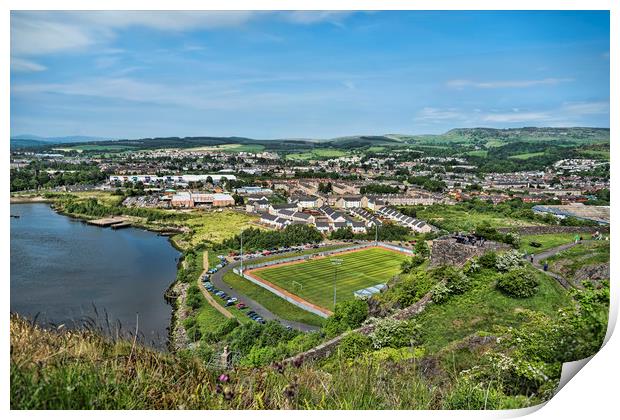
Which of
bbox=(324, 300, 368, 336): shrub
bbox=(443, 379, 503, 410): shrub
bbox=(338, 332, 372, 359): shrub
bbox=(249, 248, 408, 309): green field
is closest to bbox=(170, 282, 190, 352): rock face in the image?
bbox=(249, 248, 408, 309): green field

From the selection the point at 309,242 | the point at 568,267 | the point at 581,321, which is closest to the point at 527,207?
the point at 568,267

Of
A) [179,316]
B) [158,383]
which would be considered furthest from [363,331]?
[179,316]

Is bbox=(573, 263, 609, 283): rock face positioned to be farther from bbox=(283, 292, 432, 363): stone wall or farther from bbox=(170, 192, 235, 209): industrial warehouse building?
bbox=(170, 192, 235, 209): industrial warehouse building

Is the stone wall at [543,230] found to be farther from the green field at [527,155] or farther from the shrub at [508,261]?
the shrub at [508,261]

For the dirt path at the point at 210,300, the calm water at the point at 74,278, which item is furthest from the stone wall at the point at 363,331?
the dirt path at the point at 210,300
